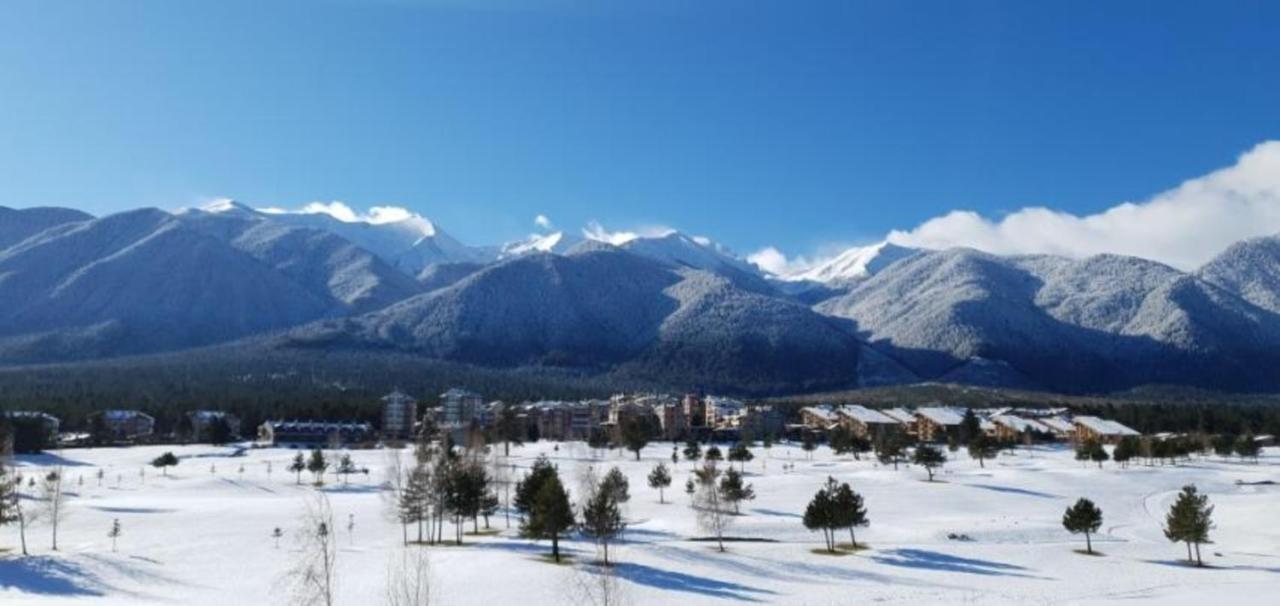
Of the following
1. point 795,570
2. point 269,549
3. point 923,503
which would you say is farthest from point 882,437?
point 269,549

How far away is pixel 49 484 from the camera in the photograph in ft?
253

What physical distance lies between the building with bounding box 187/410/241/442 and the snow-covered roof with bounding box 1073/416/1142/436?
454 feet

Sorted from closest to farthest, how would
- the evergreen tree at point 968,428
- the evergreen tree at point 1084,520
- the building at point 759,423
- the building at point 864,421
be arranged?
the evergreen tree at point 1084,520 → the evergreen tree at point 968,428 → the building at point 864,421 → the building at point 759,423

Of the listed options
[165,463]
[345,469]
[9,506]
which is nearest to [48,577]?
[9,506]

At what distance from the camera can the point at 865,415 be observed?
187 metres

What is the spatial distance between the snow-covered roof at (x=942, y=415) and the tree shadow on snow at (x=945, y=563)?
12101 cm

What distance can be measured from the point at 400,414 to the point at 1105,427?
12120 cm

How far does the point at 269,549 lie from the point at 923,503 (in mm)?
54662

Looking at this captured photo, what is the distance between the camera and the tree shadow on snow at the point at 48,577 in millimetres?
47125

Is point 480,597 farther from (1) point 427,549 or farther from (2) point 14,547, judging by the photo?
(2) point 14,547

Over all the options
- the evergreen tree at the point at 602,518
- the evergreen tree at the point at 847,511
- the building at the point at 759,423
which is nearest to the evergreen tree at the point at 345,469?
the evergreen tree at the point at 602,518

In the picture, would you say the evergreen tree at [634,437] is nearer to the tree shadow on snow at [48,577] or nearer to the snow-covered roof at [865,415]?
the snow-covered roof at [865,415]

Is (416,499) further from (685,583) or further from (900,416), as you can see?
(900,416)

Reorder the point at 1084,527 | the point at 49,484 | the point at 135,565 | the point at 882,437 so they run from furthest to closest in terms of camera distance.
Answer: the point at 882,437, the point at 49,484, the point at 1084,527, the point at 135,565
